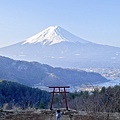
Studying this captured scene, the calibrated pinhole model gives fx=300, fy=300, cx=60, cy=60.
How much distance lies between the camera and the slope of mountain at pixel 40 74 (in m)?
69.3

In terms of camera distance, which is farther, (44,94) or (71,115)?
(44,94)

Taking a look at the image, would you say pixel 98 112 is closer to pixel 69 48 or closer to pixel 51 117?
pixel 51 117

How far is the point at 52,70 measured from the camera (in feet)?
272

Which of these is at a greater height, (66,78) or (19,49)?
(19,49)

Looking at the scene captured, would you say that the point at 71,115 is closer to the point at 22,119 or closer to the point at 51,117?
Result: the point at 51,117

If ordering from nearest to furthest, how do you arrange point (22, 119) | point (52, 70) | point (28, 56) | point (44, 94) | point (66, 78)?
point (22, 119)
point (44, 94)
point (66, 78)
point (52, 70)
point (28, 56)

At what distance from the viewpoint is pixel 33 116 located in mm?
9375

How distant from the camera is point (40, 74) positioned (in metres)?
76.3

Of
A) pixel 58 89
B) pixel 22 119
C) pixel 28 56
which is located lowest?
pixel 22 119

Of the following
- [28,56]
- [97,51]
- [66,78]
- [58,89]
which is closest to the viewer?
[58,89]

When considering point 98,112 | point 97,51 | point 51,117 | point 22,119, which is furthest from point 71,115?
point 97,51

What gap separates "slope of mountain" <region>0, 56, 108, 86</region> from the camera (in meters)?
69.3

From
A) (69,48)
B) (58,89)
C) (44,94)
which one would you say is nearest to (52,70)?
(44,94)

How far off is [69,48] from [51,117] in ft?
624
